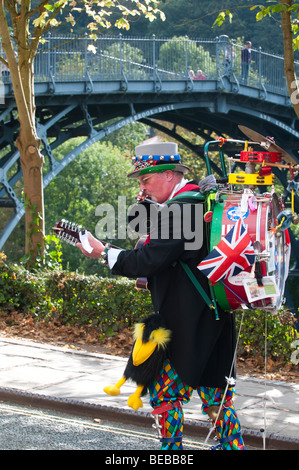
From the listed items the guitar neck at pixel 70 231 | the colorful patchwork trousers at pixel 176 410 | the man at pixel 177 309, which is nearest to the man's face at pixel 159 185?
the man at pixel 177 309

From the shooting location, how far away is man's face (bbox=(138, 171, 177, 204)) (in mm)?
4441

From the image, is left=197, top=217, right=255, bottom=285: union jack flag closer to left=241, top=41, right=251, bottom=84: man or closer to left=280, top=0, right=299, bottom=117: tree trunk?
left=280, top=0, right=299, bottom=117: tree trunk

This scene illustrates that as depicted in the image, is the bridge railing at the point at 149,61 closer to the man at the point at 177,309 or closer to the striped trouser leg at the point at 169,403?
the man at the point at 177,309

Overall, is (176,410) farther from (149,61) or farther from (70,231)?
(149,61)

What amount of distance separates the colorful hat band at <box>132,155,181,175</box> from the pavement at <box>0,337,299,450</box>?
190 cm

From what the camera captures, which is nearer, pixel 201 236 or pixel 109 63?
pixel 201 236

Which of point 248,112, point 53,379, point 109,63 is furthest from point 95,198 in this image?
point 53,379

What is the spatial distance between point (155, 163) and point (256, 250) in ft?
2.78

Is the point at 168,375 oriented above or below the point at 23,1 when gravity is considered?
below

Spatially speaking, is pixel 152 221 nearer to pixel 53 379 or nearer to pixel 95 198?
pixel 53 379

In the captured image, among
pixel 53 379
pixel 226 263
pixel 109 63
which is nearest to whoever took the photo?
pixel 226 263

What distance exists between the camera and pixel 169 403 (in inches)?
167
